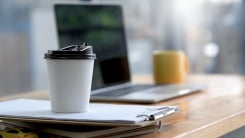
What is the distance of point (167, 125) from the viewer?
1.00 meters

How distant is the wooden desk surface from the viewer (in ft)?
3.15

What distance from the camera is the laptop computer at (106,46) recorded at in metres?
1.41

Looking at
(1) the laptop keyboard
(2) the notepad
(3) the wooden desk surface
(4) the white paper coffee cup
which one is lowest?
(3) the wooden desk surface

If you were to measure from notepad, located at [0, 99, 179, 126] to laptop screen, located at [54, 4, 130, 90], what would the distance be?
43 centimetres

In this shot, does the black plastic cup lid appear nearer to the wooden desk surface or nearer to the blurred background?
the wooden desk surface

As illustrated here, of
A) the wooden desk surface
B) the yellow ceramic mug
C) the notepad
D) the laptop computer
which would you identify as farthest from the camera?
the yellow ceramic mug

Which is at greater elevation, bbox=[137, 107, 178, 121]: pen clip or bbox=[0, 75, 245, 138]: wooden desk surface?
bbox=[137, 107, 178, 121]: pen clip

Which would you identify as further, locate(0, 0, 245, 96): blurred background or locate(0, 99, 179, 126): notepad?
locate(0, 0, 245, 96): blurred background

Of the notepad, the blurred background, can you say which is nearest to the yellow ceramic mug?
the blurred background

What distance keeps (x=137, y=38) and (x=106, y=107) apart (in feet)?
5.23

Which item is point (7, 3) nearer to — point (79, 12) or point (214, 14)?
point (79, 12)

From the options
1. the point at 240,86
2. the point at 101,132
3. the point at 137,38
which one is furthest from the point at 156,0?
the point at 101,132

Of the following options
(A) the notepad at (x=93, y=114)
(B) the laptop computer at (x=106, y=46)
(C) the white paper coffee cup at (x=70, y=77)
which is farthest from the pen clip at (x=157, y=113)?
(B) the laptop computer at (x=106, y=46)

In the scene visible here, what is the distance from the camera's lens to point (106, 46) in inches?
62.7
